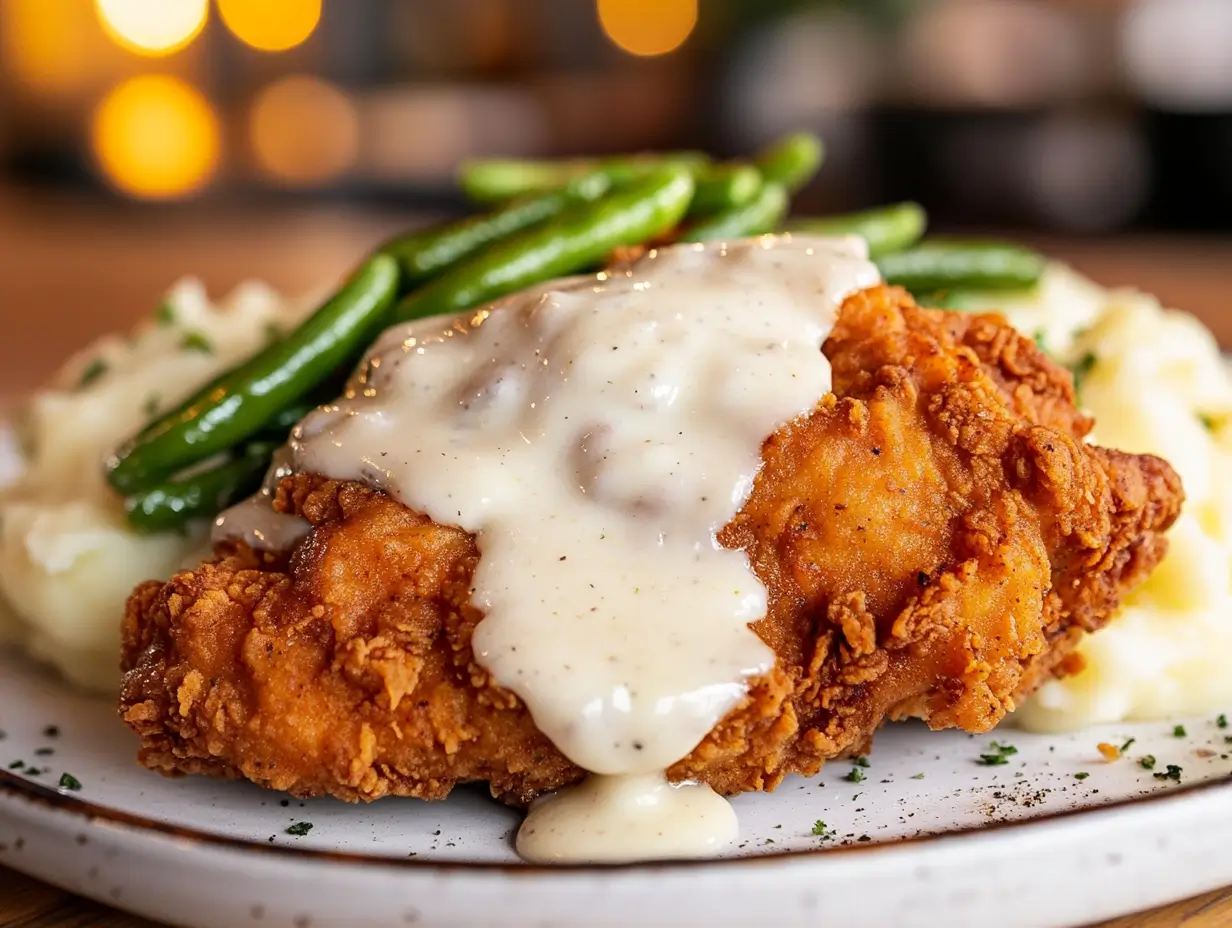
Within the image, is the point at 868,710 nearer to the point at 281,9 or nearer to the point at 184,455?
the point at 184,455

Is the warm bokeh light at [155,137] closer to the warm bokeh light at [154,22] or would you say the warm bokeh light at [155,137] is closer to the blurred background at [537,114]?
the blurred background at [537,114]

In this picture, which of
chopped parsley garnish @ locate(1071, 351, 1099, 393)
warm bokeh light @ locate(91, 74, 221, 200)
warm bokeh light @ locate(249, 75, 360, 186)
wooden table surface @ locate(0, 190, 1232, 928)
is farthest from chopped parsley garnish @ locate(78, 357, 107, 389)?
warm bokeh light @ locate(91, 74, 221, 200)

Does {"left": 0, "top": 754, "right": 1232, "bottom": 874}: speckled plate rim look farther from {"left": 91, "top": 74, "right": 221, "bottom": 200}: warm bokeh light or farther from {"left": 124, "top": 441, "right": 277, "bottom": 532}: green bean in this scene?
{"left": 91, "top": 74, "right": 221, "bottom": 200}: warm bokeh light

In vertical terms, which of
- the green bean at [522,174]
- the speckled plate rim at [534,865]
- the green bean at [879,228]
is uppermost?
the green bean at [522,174]

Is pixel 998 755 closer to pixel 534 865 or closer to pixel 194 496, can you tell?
pixel 534 865

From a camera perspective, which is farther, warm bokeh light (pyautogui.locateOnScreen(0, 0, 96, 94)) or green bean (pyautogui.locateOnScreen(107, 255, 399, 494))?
warm bokeh light (pyautogui.locateOnScreen(0, 0, 96, 94))

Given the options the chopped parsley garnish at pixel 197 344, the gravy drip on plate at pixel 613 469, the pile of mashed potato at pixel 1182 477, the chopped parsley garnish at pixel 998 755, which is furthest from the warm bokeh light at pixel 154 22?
the chopped parsley garnish at pixel 998 755
